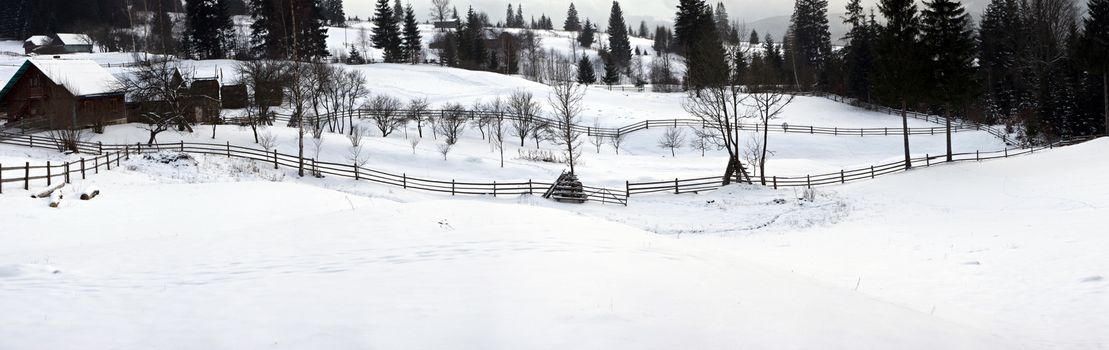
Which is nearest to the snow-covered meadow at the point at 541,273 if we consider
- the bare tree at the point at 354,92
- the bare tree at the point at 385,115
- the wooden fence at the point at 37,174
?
the wooden fence at the point at 37,174

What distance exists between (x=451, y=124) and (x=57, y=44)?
85.9 m

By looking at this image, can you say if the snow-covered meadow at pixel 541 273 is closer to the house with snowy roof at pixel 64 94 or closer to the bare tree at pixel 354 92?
the house with snowy roof at pixel 64 94

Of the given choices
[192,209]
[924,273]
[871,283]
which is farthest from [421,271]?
[192,209]

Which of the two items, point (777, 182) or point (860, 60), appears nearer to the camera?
point (777, 182)

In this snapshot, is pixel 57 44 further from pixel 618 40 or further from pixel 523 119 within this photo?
pixel 618 40

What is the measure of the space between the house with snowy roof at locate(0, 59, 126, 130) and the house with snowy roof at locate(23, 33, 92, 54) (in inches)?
2405

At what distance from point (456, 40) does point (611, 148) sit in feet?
180

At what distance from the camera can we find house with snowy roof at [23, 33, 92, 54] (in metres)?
99.7

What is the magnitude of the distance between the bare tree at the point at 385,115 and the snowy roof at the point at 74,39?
235 feet

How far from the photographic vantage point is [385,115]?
53.8 meters

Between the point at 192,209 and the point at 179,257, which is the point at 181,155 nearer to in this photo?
the point at 192,209

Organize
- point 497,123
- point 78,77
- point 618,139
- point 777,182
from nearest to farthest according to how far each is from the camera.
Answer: point 777,182 < point 78,77 < point 618,139 < point 497,123

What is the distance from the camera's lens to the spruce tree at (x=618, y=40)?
137 meters

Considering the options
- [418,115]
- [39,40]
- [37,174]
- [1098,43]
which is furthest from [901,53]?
[39,40]
